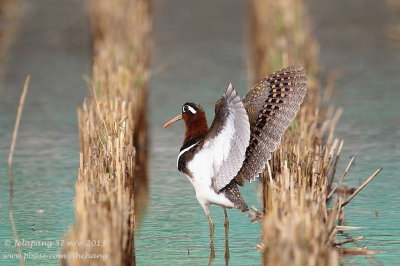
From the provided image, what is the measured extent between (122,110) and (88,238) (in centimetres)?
278

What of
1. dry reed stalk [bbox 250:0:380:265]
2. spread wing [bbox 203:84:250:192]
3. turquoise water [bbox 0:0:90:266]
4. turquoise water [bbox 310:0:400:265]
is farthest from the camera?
turquoise water [bbox 0:0:90:266]

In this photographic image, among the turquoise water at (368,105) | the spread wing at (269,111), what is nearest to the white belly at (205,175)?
the spread wing at (269,111)

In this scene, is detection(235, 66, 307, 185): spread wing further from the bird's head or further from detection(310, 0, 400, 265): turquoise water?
detection(310, 0, 400, 265): turquoise water

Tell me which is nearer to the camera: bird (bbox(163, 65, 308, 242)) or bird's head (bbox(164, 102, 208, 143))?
bird (bbox(163, 65, 308, 242))

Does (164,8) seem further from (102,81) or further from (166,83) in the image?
(102,81)

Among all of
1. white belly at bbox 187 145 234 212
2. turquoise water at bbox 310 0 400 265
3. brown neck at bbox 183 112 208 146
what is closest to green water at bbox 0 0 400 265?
turquoise water at bbox 310 0 400 265

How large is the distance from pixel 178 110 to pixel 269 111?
488cm

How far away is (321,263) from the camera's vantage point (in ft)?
17.3

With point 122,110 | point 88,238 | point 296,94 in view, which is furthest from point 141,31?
point 88,238

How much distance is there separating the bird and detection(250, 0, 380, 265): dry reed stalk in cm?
20

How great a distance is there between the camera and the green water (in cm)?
730

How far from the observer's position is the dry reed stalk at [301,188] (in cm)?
529

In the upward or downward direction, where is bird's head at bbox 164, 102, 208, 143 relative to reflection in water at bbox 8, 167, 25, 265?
upward

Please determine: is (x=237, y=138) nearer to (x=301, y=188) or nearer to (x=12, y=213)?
(x=301, y=188)
